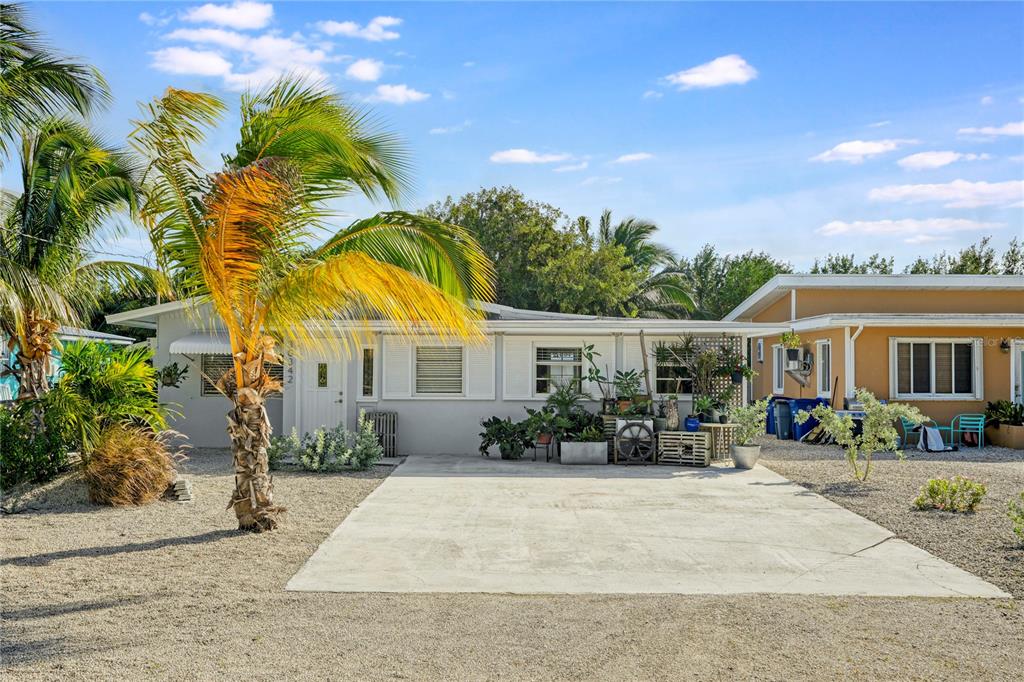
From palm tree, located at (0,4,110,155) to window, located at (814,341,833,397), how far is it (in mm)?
15109

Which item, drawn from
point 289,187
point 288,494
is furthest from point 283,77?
point 288,494

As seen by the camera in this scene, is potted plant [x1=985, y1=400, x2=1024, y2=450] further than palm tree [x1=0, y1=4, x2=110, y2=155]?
Yes

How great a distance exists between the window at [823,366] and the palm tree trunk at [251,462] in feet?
44.9

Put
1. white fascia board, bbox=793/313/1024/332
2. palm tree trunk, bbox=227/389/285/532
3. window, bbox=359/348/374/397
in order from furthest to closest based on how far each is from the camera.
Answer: white fascia board, bbox=793/313/1024/332 < window, bbox=359/348/374/397 < palm tree trunk, bbox=227/389/285/532

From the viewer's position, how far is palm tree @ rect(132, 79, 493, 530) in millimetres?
6832

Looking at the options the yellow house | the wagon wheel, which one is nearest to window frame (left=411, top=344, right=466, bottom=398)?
the wagon wheel

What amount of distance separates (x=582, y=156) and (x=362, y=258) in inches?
587

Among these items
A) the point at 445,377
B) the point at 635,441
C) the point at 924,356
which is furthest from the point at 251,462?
the point at 924,356

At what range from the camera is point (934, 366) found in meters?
16.7

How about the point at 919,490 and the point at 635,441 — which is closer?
the point at 919,490

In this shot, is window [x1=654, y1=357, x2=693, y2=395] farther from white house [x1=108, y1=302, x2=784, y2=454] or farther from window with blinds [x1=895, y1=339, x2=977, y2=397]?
window with blinds [x1=895, y1=339, x2=977, y2=397]

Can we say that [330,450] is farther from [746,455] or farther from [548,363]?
[746,455]

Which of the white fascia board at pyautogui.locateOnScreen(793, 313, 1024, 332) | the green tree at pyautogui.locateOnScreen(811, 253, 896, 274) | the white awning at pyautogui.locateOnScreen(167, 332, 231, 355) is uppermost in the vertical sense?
the green tree at pyautogui.locateOnScreen(811, 253, 896, 274)

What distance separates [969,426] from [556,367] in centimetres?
903
